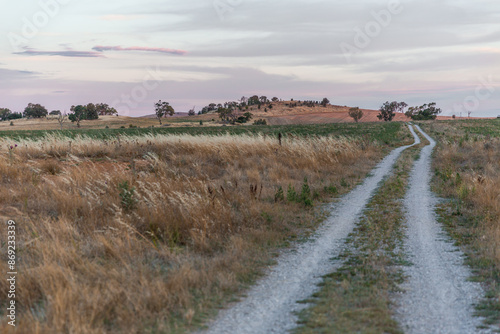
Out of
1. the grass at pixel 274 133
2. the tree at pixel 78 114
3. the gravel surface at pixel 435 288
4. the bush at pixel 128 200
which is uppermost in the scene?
the tree at pixel 78 114

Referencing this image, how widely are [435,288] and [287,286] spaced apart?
206 centimetres

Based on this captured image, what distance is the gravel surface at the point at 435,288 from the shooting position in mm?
4426

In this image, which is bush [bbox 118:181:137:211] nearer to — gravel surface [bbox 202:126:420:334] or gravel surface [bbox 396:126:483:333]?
gravel surface [bbox 202:126:420:334]

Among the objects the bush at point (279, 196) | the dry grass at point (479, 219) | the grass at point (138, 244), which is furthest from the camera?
the bush at point (279, 196)

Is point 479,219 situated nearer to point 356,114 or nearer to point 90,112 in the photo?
point 90,112

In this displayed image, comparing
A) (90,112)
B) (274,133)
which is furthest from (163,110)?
(274,133)

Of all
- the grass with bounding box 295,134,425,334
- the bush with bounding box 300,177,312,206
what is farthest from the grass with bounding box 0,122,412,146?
the grass with bounding box 295,134,425,334

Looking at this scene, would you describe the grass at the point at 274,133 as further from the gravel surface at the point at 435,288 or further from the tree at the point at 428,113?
the tree at the point at 428,113

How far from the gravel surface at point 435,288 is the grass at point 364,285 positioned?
0.19m

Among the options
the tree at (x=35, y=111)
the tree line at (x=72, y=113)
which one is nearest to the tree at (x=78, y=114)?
the tree line at (x=72, y=113)

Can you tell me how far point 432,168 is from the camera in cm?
1748

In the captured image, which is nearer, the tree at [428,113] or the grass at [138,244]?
the grass at [138,244]

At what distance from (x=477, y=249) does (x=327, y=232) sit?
9.07 feet

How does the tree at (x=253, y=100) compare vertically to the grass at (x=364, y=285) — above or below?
above
